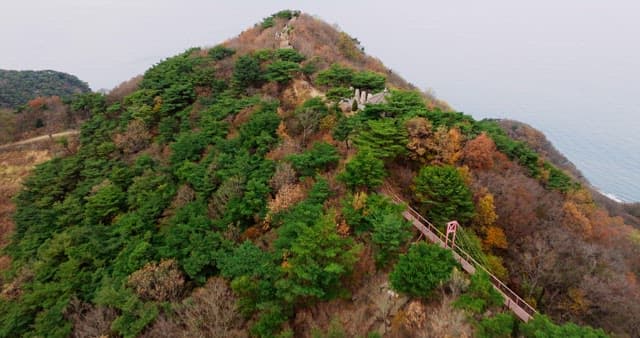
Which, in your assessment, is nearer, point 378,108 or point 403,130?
point 403,130

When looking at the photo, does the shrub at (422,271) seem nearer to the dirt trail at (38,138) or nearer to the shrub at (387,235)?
the shrub at (387,235)

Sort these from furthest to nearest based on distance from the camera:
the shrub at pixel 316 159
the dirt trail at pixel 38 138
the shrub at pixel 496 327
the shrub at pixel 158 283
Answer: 1. the dirt trail at pixel 38 138
2. the shrub at pixel 316 159
3. the shrub at pixel 158 283
4. the shrub at pixel 496 327

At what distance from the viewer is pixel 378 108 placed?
948 inches

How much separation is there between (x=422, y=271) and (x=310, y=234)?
523 cm

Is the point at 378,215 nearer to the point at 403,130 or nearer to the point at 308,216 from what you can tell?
the point at 308,216

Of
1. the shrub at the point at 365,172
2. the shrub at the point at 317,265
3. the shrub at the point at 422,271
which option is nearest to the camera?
the shrub at the point at 422,271

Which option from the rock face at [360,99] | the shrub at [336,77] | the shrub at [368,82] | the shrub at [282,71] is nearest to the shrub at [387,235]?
the rock face at [360,99]

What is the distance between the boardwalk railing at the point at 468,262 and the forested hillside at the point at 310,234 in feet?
2.23

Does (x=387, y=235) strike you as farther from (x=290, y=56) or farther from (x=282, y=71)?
(x=290, y=56)

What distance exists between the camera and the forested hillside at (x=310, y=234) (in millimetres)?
14414

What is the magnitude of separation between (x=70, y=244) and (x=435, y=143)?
2818 centimetres

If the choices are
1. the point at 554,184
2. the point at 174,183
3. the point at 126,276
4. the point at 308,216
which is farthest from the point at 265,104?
the point at 554,184

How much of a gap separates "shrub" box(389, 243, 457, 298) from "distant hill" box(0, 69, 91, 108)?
103 m

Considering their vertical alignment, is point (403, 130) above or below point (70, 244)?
above
